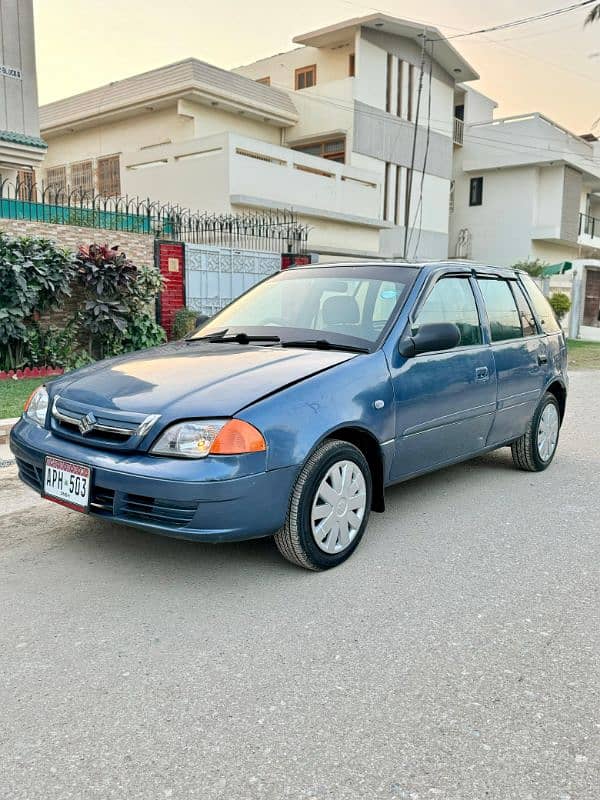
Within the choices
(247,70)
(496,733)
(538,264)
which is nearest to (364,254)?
(247,70)

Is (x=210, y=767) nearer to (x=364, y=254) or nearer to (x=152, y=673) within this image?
(x=152, y=673)

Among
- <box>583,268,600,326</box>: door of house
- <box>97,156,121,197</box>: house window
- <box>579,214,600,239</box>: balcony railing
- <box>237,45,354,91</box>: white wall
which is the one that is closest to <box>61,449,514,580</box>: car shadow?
<box>97,156,121,197</box>: house window

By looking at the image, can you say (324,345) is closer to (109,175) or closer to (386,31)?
(109,175)

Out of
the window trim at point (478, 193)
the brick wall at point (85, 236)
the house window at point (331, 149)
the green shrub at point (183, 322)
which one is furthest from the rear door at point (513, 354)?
the window trim at point (478, 193)

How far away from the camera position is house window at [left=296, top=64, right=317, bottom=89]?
24.2 metres

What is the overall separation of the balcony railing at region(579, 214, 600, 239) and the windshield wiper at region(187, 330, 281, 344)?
33.1 m

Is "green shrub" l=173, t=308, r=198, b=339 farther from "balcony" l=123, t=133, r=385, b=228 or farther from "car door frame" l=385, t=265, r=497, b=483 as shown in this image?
"car door frame" l=385, t=265, r=497, b=483

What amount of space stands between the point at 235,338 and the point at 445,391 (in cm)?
140

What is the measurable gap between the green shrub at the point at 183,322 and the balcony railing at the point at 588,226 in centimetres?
2718

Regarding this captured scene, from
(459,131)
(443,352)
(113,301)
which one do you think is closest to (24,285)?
(113,301)

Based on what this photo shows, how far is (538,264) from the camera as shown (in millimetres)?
30969

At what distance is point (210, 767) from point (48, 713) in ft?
2.16

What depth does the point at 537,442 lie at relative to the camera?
5742 mm

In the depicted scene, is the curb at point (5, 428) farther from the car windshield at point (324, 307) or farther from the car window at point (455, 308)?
the car window at point (455, 308)
